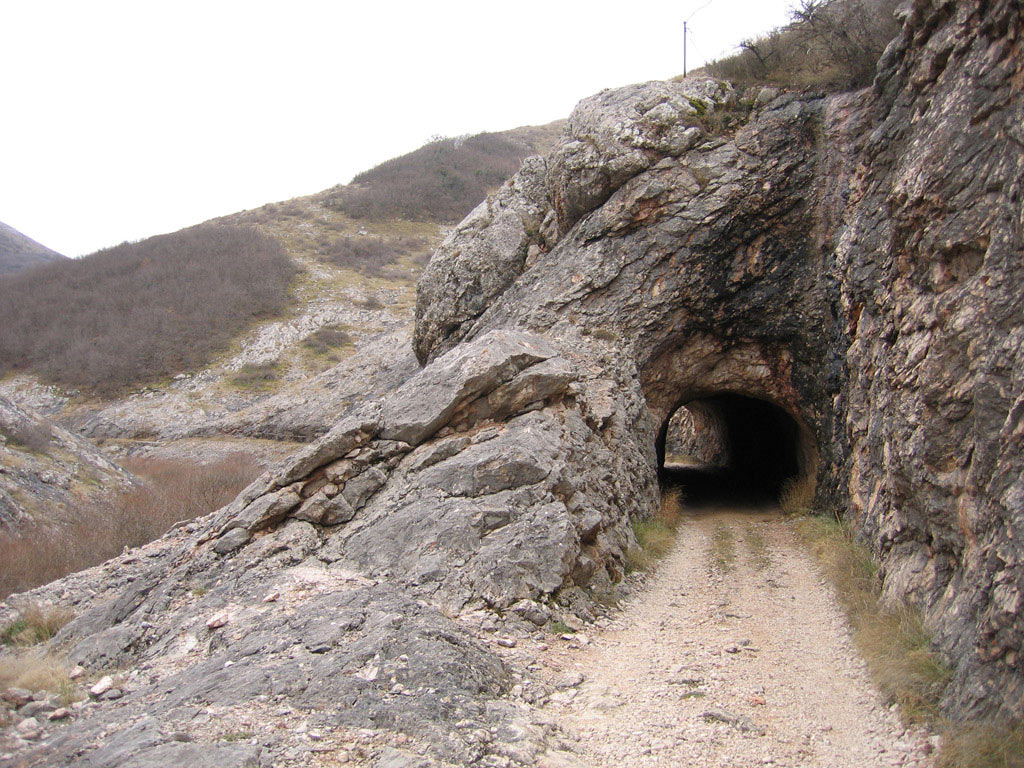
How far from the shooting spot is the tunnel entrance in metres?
19.9

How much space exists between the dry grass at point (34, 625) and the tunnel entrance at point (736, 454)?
46.8 ft

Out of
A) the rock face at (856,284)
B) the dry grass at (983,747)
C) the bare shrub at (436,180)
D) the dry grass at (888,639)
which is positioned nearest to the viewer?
the dry grass at (983,747)

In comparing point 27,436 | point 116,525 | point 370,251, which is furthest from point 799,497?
point 370,251

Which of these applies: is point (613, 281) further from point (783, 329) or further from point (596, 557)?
point (596, 557)

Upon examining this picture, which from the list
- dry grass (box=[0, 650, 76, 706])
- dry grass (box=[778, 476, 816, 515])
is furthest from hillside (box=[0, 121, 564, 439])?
dry grass (box=[778, 476, 816, 515])

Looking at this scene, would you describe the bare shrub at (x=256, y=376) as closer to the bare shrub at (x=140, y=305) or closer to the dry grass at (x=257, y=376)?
the dry grass at (x=257, y=376)

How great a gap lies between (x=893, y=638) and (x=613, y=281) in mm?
10734

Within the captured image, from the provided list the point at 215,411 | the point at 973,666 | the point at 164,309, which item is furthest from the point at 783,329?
the point at 164,309

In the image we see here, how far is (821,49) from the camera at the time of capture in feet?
53.6

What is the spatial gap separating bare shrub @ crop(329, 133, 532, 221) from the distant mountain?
39.5 meters

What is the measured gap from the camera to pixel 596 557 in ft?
32.9

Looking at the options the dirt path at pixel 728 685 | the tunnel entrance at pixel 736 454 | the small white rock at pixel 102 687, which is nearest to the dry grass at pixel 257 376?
the tunnel entrance at pixel 736 454

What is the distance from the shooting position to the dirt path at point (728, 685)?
5387mm

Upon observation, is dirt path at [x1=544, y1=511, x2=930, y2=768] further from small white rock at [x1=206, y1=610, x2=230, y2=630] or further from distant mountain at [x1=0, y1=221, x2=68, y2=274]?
distant mountain at [x1=0, y1=221, x2=68, y2=274]
